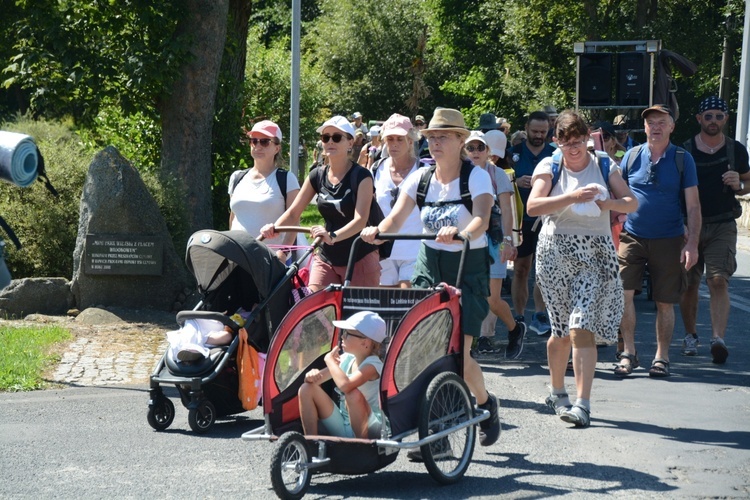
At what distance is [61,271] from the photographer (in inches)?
543

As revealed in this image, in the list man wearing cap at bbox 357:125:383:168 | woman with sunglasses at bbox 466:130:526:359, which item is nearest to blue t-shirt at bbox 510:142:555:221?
woman with sunglasses at bbox 466:130:526:359

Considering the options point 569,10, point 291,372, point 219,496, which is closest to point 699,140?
point 291,372

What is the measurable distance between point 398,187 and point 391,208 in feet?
0.90

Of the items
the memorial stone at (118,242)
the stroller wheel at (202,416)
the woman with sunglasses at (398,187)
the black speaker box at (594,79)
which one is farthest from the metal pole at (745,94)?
the stroller wheel at (202,416)

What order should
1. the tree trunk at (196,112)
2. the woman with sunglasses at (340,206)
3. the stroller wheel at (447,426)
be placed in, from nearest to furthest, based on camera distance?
1. the stroller wheel at (447,426)
2. the woman with sunglasses at (340,206)
3. the tree trunk at (196,112)

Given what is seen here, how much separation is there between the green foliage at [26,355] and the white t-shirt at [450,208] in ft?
12.1

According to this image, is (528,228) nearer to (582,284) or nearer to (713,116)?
(713,116)

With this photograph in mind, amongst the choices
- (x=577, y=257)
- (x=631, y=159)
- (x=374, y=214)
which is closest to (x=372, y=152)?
(x=631, y=159)

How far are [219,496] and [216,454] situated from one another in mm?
938

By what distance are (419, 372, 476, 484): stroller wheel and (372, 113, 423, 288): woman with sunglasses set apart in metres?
2.14

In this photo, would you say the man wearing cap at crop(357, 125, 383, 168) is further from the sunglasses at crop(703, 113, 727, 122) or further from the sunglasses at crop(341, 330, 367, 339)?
the sunglasses at crop(341, 330, 367, 339)

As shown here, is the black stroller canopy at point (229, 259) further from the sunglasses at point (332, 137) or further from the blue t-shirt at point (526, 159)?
the blue t-shirt at point (526, 159)

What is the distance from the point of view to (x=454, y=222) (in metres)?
6.93

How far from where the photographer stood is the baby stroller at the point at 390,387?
5.74 meters
